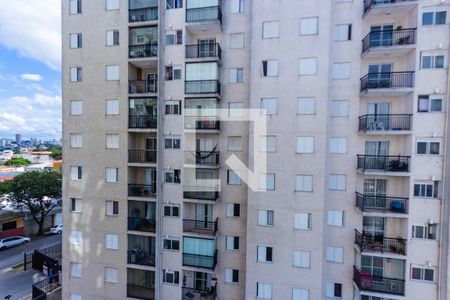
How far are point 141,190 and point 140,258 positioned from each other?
4610 millimetres

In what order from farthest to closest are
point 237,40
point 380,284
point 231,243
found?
point 231,243
point 237,40
point 380,284

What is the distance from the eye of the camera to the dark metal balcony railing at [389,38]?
1307 cm

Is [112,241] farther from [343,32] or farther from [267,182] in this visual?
[343,32]

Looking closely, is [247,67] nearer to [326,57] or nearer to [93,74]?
[326,57]

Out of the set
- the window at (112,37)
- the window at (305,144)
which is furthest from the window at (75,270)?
the window at (305,144)

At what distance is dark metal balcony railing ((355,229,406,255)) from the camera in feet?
44.0

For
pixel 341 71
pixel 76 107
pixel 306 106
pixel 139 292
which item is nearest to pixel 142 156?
pixel 76 107

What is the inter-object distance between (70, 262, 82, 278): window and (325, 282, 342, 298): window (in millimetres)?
16854

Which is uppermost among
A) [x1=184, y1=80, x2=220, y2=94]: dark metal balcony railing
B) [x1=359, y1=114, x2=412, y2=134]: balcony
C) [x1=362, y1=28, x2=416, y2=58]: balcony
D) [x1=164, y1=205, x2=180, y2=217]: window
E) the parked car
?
[x1=362, y1=28, x2=416, y2=58]: balcony

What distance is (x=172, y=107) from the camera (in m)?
15.5

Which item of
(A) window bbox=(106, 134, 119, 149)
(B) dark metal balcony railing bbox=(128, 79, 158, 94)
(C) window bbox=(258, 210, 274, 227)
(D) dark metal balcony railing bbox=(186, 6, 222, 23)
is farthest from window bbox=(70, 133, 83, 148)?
(C) window bbox=(258, 210, 274, 227)

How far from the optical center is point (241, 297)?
596 inches

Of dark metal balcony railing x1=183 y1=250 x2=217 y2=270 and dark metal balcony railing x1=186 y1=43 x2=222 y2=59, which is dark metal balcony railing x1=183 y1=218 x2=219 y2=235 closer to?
dark metal balcony railing x1=183 y1=250 x2=217 y2=270

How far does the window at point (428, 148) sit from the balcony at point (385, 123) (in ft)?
3.74
